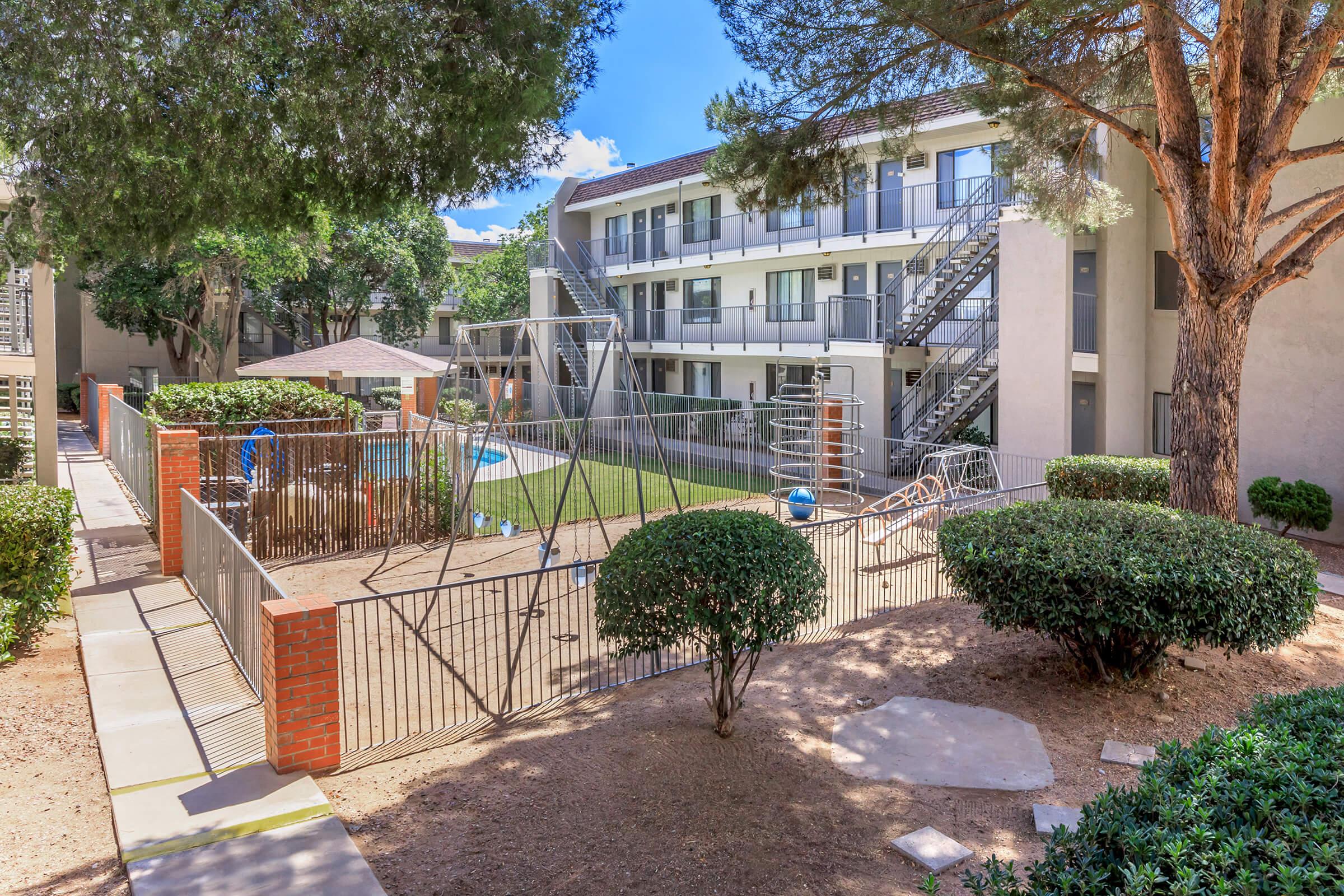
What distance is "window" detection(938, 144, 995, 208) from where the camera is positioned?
22828 mm

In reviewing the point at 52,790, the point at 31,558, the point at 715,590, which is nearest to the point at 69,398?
the point at 31,558

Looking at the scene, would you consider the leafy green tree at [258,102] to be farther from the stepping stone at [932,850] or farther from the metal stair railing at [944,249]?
the metal stair railing at [944,249]

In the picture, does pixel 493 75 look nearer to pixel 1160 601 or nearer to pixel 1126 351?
pixel 1160 601

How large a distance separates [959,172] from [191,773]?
863 inches

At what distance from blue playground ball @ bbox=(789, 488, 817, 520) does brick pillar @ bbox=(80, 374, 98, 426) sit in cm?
2284

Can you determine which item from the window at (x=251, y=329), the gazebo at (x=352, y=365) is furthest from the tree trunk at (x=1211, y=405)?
the window at (x=251, y=329)

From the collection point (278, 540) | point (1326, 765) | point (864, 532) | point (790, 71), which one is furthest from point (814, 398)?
point (1326, 765)

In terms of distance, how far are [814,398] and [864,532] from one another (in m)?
3.63

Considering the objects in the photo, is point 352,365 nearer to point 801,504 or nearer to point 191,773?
point 801,504

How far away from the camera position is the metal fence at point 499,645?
7.67 metres

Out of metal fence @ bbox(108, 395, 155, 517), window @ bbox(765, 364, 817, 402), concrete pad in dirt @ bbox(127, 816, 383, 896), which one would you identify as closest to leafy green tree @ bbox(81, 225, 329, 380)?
metal fence @ bbox(108, 395, 155, 517)

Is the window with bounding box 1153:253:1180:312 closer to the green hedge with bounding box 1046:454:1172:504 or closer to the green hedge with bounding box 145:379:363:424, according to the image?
the green hedge with bounding box 1046:454:1172:504

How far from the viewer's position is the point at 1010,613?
735 cm

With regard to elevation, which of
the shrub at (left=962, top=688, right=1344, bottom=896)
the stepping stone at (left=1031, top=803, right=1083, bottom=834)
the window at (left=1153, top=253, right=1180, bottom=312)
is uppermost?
the window at (left=1153, top=253, right=1180, bottom=312)
